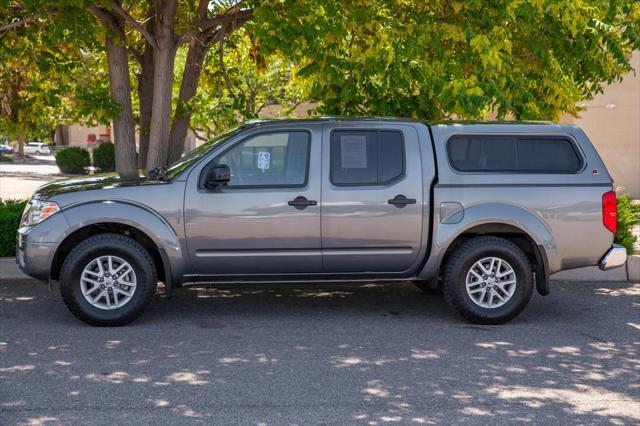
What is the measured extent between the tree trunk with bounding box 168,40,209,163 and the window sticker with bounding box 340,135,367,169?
4533 mm

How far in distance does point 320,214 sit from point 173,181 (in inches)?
53.1

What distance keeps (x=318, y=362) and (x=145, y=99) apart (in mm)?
7008

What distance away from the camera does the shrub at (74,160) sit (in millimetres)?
43000

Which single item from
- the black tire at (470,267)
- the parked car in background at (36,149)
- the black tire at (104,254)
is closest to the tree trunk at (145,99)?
the black tire at (104,254)

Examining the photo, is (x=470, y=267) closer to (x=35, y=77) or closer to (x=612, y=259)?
(x=612, y=259)

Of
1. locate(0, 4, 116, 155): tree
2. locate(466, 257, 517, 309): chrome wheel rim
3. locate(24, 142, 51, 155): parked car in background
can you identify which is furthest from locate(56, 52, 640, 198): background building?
locate(24, 142, 51, 155): parked car in background

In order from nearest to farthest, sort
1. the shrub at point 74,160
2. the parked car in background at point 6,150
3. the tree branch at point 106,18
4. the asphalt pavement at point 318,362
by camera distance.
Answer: the asphalt pavement at point 318,362
the tree branch at point 106,18
the shrub at point 74,160
the parked car in background at point 6,150

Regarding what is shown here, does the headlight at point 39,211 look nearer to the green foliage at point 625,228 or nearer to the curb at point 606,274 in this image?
the curb at point 606,274

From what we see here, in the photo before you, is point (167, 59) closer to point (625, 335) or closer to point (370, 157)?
point (370, 157)

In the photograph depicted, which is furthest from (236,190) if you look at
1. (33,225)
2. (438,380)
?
(438,380)

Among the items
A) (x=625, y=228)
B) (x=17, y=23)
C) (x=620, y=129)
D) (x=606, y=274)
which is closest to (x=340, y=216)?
(x=606, y=274)

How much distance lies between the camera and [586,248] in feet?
27.8

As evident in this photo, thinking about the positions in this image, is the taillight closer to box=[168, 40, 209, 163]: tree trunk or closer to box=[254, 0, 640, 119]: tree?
box=[254, 0, 640, 119]: tree

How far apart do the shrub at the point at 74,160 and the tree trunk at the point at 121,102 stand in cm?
3166
